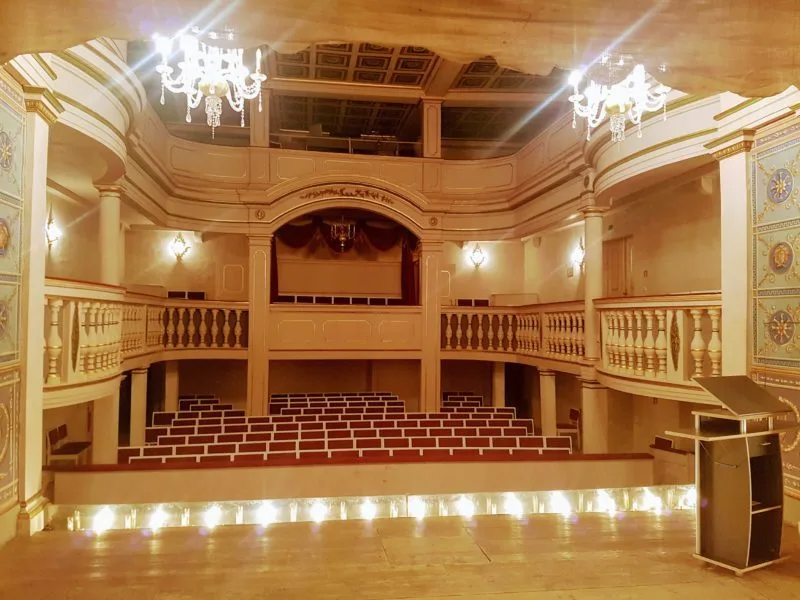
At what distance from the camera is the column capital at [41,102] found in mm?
4117

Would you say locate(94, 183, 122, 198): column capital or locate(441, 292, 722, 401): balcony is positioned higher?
locate(94, 183, 122, 198): column capital

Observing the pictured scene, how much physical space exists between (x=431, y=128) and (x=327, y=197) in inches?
107

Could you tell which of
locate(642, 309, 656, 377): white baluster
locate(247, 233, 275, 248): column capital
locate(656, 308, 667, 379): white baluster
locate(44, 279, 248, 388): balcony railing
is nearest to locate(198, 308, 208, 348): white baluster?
locate(44, 279, 248, 388): balcony railing

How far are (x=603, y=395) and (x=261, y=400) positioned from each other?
5.91 metres

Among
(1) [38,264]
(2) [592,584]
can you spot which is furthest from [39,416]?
(2) [592,584]

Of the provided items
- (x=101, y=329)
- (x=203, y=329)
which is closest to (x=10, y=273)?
(x=101, y=329)

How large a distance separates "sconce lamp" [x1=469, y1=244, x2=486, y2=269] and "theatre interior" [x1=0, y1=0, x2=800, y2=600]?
3.1 inches

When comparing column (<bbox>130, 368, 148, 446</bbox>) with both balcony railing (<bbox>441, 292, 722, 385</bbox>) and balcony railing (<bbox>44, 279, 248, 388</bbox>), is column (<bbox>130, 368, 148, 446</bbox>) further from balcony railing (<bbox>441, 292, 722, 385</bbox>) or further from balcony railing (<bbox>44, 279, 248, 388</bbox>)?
balcony railing (<bbox>441, 292, 722, 385</bbox>)

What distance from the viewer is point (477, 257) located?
13352 mm

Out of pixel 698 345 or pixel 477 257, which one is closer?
pixel 698 345

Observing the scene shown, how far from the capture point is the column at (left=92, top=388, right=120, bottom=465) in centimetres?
717

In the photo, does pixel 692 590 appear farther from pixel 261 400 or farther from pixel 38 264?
pixel 261 400

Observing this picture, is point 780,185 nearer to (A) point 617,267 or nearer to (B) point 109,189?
(A) point 617,267

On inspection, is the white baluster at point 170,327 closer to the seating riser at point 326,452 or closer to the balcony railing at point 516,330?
the seating riser at point 326,452
